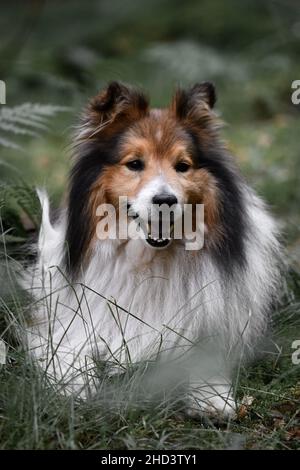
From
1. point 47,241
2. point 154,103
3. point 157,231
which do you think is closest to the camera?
point 157,231

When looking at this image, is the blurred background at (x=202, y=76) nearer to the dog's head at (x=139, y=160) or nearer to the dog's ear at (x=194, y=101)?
the dog's head at (x=139, y=160)

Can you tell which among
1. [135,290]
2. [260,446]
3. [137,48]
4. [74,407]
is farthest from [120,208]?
[137,48]

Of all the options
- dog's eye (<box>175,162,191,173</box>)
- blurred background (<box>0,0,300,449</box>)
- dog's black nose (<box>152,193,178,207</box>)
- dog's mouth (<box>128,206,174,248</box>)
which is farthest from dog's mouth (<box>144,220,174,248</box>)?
blurred background (<box>0,0,300,449</box>)

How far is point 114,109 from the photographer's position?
418cm

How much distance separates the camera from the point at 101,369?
147 inches

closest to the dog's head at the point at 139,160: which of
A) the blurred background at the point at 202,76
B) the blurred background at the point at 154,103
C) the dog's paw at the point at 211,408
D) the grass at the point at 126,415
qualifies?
the blurred background at the point at 154,103

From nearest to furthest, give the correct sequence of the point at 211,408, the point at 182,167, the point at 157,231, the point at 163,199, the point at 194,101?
the point at 211,408 → the point at 163,199 → the point at 157,231 → the point at 182,167 → the point at 194,101

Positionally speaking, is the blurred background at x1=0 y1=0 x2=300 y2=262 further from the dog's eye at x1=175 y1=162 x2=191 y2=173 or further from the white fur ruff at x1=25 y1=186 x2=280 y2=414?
the dog's eye at x1=175 y1=162 x2=191 y2=173

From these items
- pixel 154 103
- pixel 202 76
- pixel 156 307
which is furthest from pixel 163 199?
pixel 202 76

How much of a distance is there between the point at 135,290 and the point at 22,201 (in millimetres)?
1042

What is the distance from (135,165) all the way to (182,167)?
9.9 inches

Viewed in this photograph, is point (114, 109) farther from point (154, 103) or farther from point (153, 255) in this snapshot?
point (154, 103)
